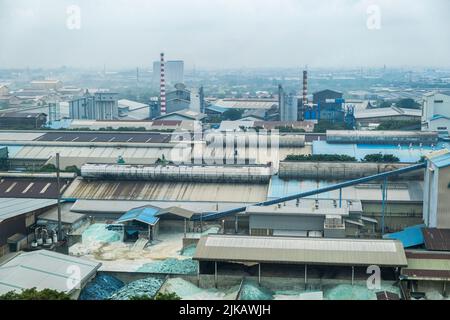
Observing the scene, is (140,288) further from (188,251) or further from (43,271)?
(188,251)

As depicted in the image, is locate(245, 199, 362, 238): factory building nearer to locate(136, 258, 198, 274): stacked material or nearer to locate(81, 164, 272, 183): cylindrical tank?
locate(81, 164, 272, 183): cylindrical tank

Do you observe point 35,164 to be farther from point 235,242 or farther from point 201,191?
point 235,242

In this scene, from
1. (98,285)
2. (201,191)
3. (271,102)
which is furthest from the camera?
(271,102)

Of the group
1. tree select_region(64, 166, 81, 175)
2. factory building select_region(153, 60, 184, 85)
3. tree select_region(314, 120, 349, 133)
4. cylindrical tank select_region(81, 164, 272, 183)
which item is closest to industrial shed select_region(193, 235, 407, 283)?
cylindrical tank select_region(81, 164, 272, 183)

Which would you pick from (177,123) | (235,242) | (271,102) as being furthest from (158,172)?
(271,102)

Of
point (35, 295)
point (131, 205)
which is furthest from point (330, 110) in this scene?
point (35, 295)
